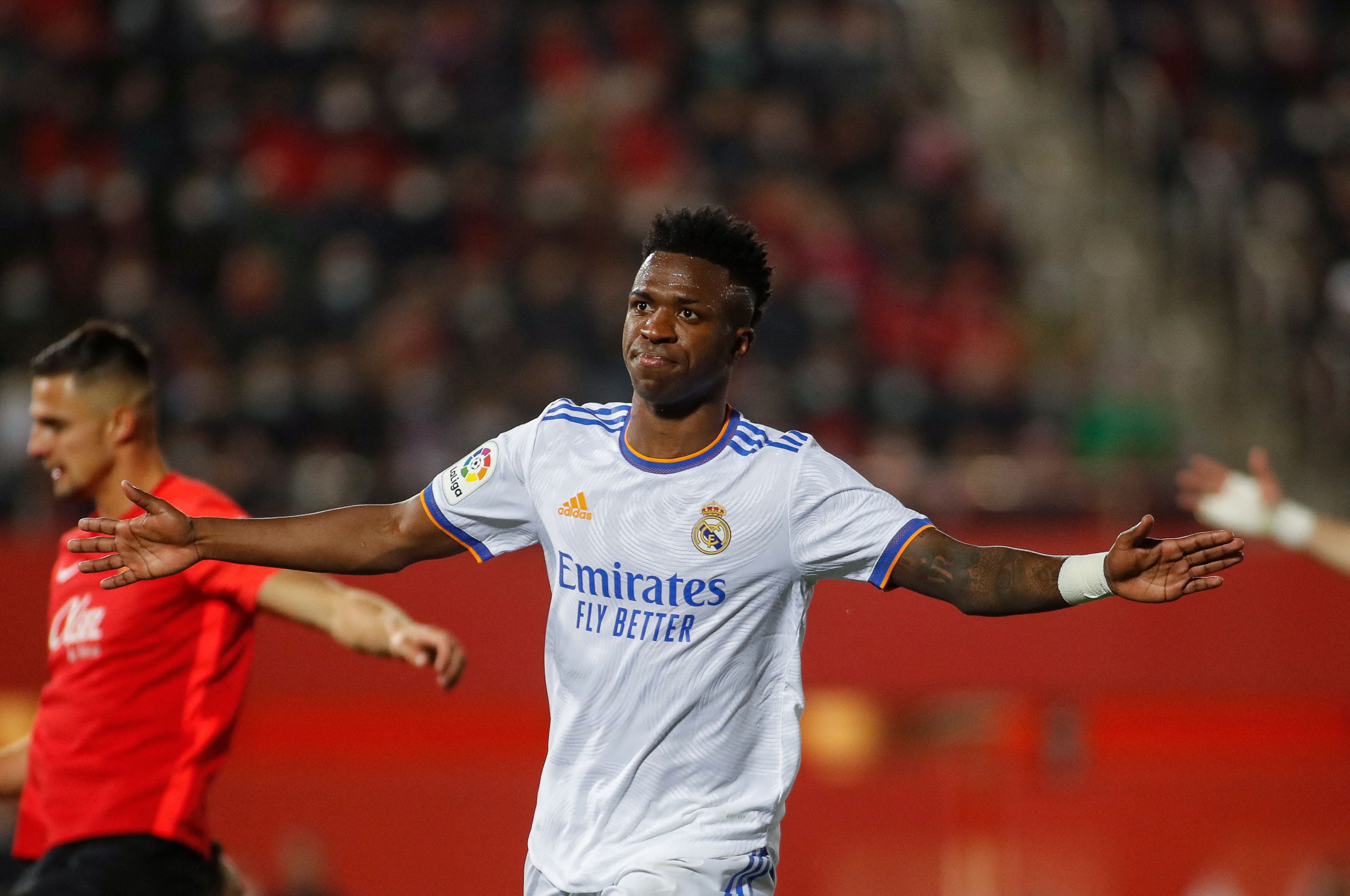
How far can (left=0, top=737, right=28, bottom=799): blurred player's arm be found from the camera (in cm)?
454

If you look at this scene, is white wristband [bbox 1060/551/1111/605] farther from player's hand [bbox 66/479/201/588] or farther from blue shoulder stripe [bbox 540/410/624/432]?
player's hand [bbox 66/479/201/588]

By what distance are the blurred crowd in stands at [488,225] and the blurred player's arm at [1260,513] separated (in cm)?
233

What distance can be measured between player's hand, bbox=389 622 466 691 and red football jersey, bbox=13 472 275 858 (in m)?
0.60

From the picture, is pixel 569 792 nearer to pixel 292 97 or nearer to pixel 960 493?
pixel 960 493

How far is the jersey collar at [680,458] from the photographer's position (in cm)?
360

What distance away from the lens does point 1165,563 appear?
3.22m

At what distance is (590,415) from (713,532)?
516 mm

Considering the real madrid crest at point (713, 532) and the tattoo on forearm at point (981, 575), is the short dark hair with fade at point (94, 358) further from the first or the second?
the tattoo on forearm at point (981, 575)

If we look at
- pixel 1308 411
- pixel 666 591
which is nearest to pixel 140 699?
pixel 666 591

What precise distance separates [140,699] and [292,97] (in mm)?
8443

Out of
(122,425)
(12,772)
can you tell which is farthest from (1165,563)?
(12,772)

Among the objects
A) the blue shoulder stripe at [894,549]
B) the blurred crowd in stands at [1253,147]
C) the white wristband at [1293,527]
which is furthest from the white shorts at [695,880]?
the blurred crowd in stands at [1253,147]

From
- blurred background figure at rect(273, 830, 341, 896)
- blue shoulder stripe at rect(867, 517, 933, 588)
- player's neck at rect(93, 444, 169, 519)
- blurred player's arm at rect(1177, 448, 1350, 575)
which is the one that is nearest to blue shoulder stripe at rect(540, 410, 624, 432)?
Answer: blue shoulder stripe at rect(867, 517, 933, 588)

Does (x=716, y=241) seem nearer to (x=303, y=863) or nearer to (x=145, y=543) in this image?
(x=145, y=543)
